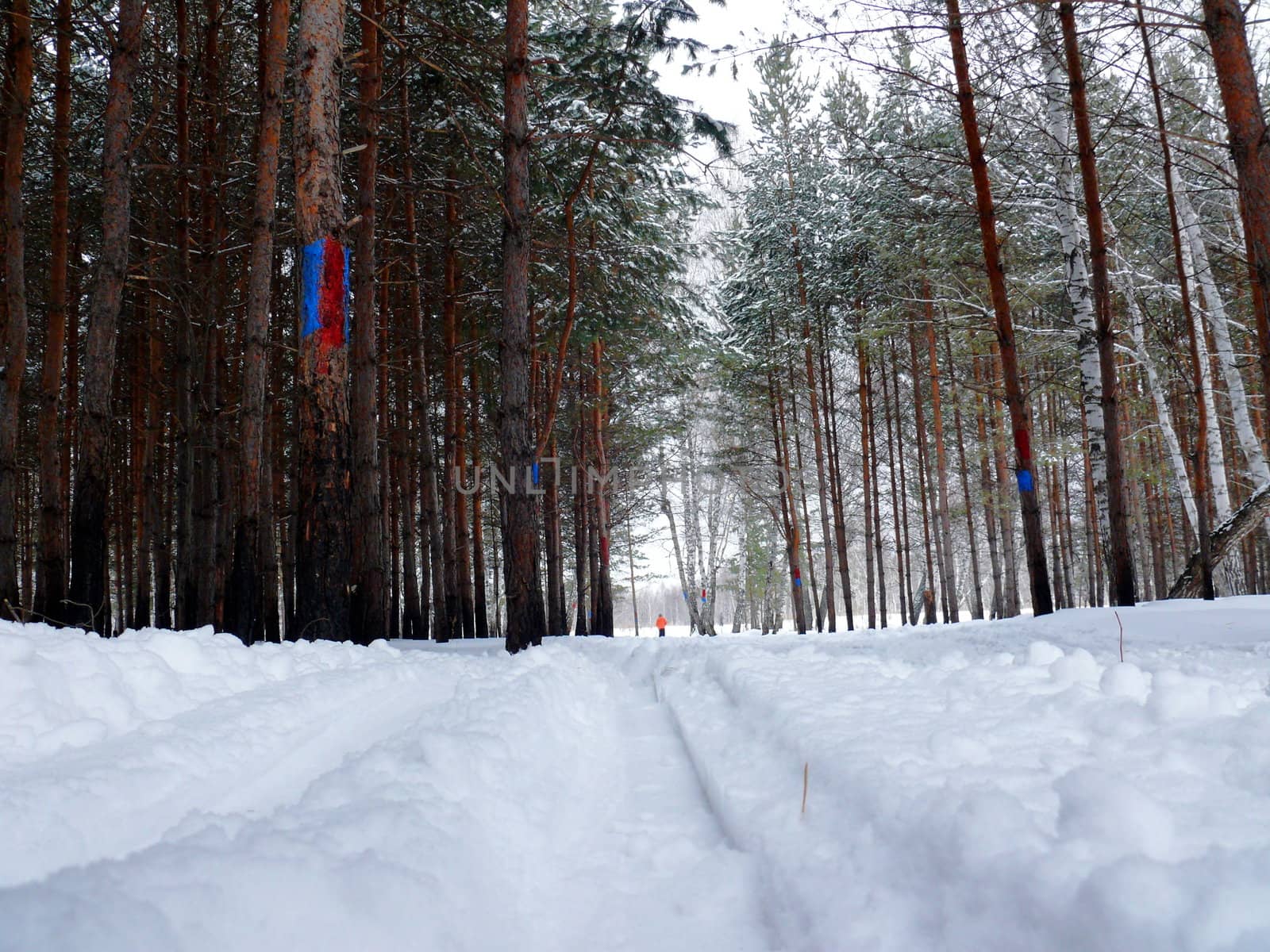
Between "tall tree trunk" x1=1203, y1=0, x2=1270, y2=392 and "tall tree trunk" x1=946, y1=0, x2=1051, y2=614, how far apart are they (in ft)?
14.3

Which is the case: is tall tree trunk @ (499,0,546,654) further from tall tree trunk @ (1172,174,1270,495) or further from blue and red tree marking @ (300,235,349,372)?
tall tree trunk @ (1172,174,1270,495)

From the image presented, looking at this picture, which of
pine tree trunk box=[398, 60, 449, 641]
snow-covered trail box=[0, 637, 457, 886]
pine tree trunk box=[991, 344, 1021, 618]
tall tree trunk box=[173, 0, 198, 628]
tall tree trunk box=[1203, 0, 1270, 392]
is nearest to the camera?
snow-covered trail box=[0, 637, 457, 886]

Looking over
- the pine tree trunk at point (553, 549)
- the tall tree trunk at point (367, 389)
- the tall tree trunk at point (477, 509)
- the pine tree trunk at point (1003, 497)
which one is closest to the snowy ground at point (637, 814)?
the tall tree trunk at point (367, 389)

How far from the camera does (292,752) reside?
9.35 feet

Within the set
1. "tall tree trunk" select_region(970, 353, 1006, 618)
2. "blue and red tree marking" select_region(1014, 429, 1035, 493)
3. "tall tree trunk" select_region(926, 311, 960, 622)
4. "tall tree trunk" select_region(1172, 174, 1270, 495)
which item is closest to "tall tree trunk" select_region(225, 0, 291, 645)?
"blue and red tree marking" select_region(1014, 429, 1035, 493)

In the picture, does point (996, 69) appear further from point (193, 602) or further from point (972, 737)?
point (193, 602)

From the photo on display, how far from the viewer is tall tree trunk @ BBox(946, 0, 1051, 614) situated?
973cm

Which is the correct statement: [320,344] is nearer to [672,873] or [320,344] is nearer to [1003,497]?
[672,873]

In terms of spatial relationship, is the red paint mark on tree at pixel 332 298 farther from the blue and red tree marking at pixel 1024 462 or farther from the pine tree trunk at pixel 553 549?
the pine tree trunk at pixel 553 549

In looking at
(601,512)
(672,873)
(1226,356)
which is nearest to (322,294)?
(672,873)

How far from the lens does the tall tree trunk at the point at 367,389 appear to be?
29.1 feet

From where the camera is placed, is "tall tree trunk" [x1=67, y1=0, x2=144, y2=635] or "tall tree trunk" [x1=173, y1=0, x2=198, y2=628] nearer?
"tall tree trunk" [x1=67, y1=0, x2=144, y2=635]

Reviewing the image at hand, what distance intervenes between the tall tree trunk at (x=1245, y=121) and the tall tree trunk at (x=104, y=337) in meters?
10.5

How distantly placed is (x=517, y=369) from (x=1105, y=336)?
23.6 feet
